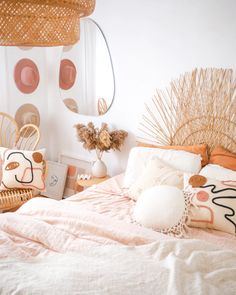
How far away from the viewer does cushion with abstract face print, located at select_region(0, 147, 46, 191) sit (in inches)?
102

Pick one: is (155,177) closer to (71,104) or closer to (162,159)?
(162,159)

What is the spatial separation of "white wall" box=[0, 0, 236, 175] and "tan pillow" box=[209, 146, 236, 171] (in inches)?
24.1

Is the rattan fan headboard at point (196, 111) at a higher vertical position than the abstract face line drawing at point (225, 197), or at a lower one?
higher

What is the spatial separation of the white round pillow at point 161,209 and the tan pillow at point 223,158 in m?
0.51

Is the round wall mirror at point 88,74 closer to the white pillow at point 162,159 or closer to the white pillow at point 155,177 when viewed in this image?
the white pillow at point 162,159

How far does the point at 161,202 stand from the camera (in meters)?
1.79

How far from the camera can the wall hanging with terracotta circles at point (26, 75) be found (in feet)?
10.3

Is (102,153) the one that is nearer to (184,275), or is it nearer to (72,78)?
(72,78)

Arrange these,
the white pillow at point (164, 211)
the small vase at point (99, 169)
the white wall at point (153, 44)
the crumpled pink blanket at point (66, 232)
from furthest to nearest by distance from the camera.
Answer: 1. the small vase at point (99, 169)
2. the white wall at point (153, 44)
3. the white pillow at point (164, 211)
4. the crumpled pink blanket at point (66, 232)

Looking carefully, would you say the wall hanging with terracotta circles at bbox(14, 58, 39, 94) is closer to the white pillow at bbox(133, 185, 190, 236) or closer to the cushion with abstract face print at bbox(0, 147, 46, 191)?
the cushion with abstract face print at bbox(0, 147, 46, 191)

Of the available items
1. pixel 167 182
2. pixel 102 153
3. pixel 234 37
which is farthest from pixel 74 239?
pixel 234 37

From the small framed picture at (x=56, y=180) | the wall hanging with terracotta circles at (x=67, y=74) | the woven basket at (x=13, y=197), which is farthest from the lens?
the small framed picture at (x=56, y=180)

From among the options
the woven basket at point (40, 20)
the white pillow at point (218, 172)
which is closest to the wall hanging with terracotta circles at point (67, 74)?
the white pillow at point (218, 172)

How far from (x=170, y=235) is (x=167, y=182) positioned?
417 mm
